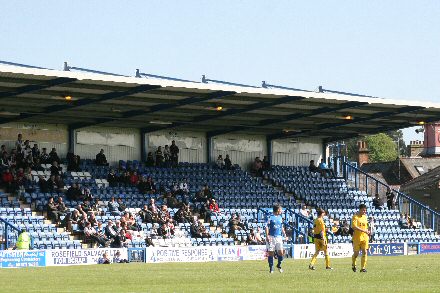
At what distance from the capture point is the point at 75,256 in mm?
36469

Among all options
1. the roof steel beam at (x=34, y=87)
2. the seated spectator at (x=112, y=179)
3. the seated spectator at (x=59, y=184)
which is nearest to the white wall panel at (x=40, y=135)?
the seated spectator at (x=112, y=179)

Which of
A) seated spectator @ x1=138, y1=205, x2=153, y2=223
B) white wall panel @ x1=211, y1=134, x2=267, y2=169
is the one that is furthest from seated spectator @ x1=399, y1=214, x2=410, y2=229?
seated spectator @ x1=138, y1=205, x2=153, y2=223

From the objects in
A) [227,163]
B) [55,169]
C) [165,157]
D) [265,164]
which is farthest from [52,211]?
[265,164]

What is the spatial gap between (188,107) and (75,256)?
11689 millimetres

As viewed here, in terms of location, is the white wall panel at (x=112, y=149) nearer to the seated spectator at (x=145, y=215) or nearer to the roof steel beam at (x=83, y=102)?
the roof steel beam at (x=83, y=102)

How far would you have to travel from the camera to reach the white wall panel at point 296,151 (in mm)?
57656

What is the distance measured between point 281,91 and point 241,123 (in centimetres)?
931

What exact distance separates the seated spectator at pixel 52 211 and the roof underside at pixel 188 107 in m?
4.20

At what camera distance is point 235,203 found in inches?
1930

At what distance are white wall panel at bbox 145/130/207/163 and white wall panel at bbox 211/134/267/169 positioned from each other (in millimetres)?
787

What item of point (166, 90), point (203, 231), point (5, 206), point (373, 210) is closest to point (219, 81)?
point (166, 90)

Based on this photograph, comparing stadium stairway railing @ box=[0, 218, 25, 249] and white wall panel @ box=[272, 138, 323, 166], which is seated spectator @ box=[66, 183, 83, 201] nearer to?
stadium stairway railing @ box=[0, 218, 25, 249]

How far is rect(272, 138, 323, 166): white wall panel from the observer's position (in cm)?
5766

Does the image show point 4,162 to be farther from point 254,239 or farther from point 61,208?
point 254,239
